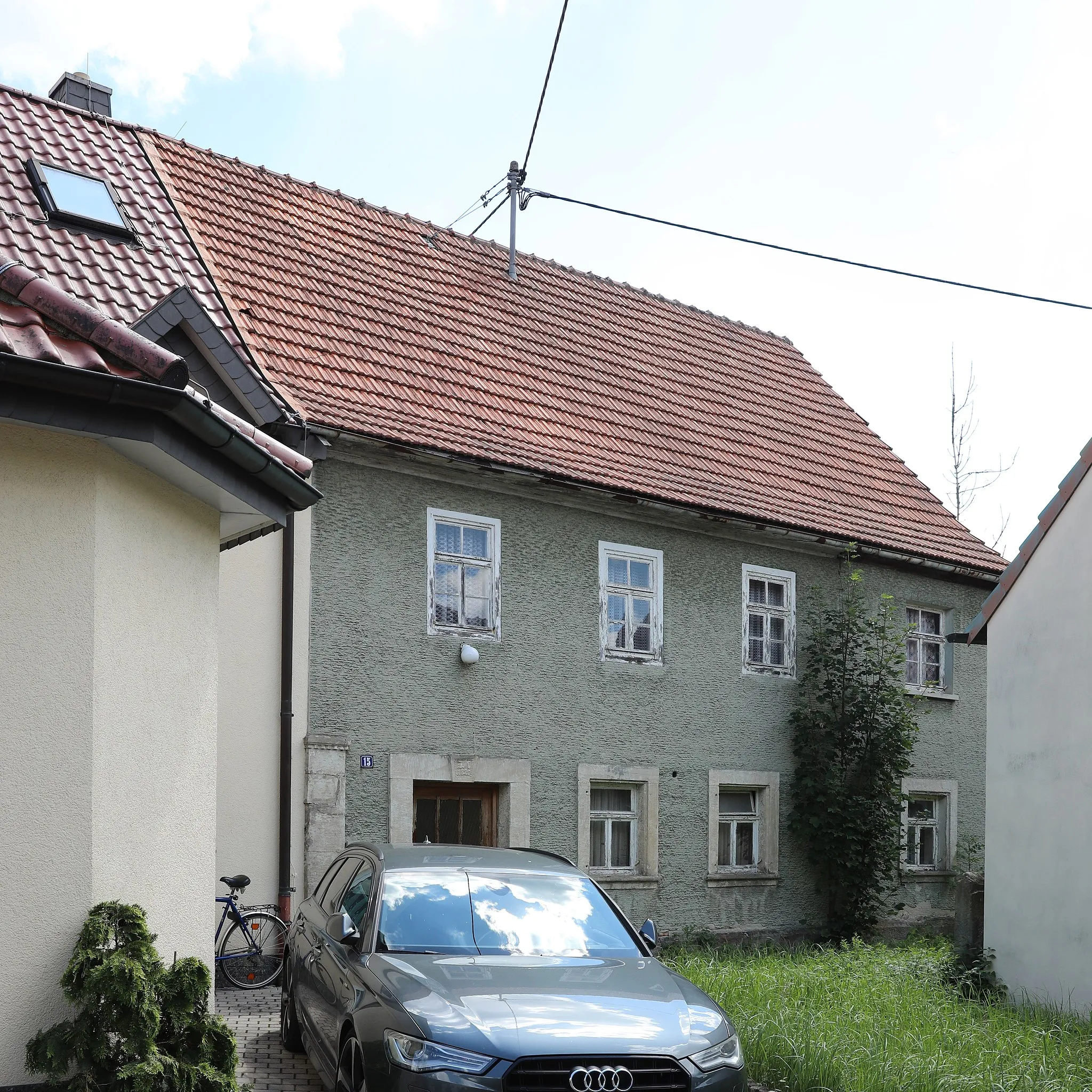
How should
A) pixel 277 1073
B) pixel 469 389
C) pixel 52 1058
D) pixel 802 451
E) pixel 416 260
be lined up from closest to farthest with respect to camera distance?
pixel 52 1058
pixel 277 1073
pixel 469 389
pixel 416 260
pixel 802 451

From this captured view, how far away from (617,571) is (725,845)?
378 centimetres

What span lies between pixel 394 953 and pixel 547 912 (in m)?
1.00

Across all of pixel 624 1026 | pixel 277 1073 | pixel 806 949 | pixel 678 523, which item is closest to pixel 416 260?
pixel 678 523

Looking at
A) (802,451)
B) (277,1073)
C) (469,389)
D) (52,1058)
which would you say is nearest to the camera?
(52,1058)

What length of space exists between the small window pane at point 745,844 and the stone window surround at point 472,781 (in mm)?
3505

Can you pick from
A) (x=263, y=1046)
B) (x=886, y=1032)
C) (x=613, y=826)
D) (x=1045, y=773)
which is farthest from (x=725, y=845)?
(x=263, y=1046)

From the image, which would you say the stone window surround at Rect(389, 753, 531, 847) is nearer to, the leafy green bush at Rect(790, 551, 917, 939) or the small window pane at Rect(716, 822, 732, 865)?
the small window pane at Rect(716, 822, 732, 865)

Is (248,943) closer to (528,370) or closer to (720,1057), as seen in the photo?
(720,1057)

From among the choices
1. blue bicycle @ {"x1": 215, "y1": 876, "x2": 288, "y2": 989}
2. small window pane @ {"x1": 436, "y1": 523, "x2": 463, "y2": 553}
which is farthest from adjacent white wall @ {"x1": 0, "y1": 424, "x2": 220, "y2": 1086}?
small window pane @ {"x1": 436, "y1": 523, "x2": 463, "y2": 553}

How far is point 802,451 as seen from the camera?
65.3ft

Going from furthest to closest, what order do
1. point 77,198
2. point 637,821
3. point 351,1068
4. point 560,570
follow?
1. point 637,821
2. point 560,570
3. point 77,198
4. point 351,1068

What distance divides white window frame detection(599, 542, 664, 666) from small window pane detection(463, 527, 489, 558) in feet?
5.27

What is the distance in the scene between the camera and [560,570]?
15.3 m

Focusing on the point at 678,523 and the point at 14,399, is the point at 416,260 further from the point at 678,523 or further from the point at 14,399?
the point at 14,399
